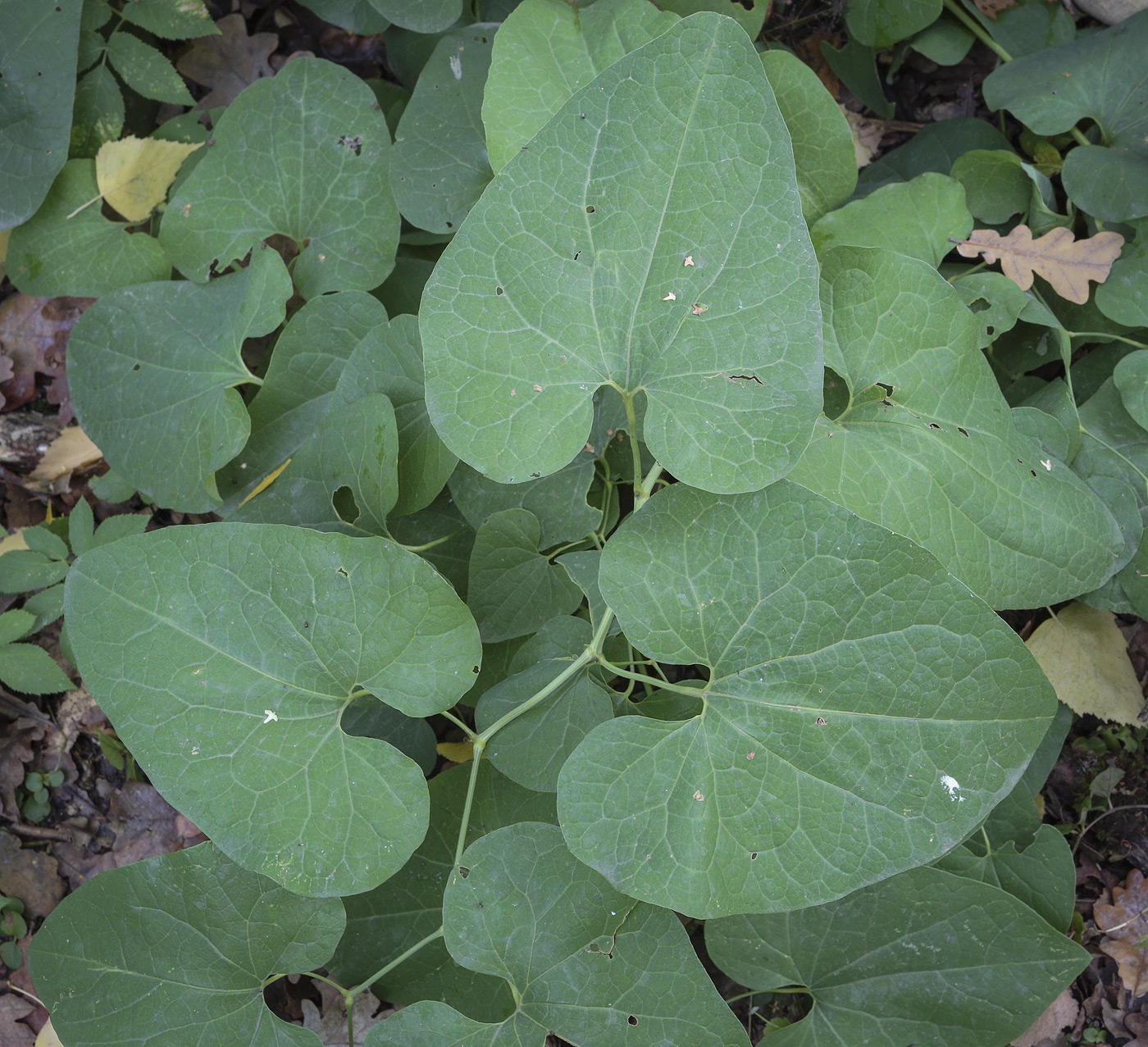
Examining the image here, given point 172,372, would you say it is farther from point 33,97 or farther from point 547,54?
point 547,54

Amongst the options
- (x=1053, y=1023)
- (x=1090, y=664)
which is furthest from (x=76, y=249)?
(x=1053, y=1023)

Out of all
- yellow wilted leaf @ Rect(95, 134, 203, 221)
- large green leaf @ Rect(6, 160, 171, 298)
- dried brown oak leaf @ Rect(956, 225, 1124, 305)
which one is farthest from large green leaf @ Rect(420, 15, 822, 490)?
yellow wilted leaf @ Rect(95, 134, 203, 221)

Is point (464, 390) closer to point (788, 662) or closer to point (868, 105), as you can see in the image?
point (788, 662)

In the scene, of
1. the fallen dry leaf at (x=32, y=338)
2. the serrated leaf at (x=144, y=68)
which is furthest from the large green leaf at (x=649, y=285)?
the fallen dry leaf at (x=32, y=338)

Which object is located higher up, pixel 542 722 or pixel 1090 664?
pixel 542 722

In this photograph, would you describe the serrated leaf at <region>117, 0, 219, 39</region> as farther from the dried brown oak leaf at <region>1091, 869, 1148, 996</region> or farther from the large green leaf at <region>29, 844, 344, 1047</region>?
the dried brown oak leaf at <region>1091, 869, 1148, 996</region>
